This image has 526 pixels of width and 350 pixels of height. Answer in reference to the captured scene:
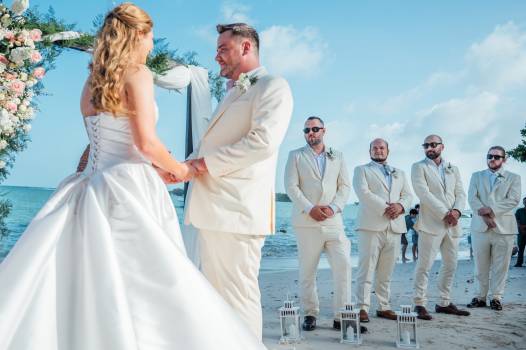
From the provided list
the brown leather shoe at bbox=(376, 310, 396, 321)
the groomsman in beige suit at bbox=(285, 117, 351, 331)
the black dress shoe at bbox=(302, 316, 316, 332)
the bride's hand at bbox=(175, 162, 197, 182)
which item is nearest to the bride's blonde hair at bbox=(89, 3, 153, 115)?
the bride's hand at bbox=(175, 162, 197, 182)

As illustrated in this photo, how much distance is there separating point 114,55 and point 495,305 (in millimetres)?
6803

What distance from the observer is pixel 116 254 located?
2.54 metres

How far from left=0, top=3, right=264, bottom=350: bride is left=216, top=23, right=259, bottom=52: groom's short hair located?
63 cm

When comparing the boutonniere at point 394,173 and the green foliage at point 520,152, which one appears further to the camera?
the green foliage at point 520,152

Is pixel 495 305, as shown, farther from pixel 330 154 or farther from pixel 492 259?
pixel 330 154

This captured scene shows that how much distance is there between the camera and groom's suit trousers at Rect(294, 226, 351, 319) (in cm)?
613

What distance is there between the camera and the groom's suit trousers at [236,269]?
3189 millimetres

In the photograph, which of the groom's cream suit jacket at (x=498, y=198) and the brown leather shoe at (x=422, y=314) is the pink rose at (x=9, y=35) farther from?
the groom's cream suit jacket at (x=498, y=198)

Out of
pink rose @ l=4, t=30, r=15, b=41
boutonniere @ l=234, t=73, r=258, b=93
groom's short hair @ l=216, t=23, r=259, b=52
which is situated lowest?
boutonniere @ l=234, t=73, r=258, b=93

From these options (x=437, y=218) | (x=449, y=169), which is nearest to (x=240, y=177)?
(x=437, y=218)

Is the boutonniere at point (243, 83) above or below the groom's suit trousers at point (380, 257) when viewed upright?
above

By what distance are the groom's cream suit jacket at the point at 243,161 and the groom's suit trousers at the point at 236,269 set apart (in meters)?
0.07

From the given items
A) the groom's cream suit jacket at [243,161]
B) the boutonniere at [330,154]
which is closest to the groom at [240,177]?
the groom's cream suit jacket at [243,161]

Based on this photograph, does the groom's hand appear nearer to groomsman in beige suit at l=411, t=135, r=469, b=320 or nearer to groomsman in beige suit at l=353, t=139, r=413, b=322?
groomsman in beige suit at l=353, t=139, r=413, b=322
